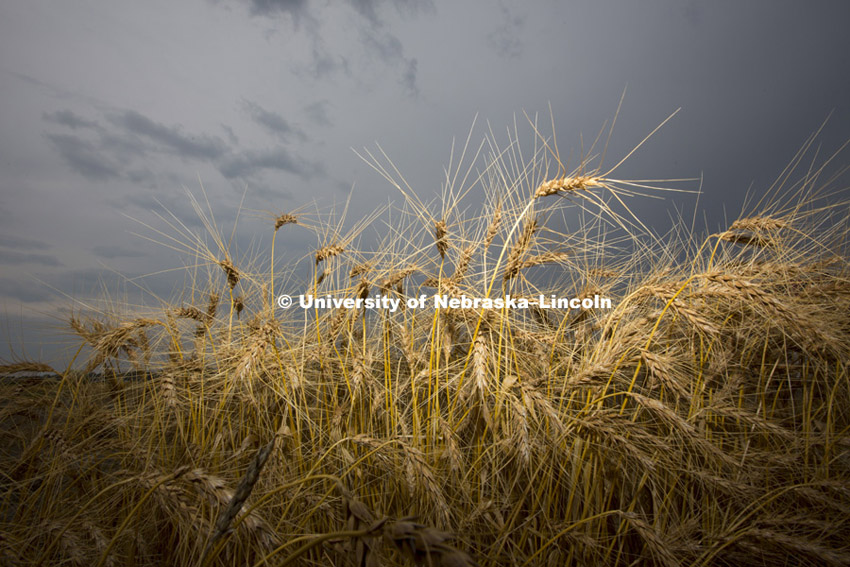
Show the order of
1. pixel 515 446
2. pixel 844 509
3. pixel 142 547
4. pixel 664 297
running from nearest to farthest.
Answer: pixel 844 509 < pixel 142 547 < pixel 515 446 < pixel 664 297

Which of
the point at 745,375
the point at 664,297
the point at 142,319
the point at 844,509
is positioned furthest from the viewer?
the point at 745,375

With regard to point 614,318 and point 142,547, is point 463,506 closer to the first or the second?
point 614,318

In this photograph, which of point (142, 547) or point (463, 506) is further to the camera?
point (463, 506)

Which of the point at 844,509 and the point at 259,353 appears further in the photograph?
the point at 259,353

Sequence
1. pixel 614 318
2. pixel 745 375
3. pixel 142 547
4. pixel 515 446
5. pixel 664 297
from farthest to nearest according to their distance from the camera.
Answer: pixel 745 375, pixel 614 318, pixel 664 297, pixel 515 446, pixel 142 547

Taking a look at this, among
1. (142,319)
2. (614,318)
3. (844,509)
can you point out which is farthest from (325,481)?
(844,509)

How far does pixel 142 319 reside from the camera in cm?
301

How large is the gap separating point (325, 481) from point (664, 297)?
6.90 ft

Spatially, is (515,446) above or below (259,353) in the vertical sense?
below

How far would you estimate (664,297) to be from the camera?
100 inches

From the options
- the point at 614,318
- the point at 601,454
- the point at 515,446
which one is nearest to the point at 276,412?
the point at 515,446

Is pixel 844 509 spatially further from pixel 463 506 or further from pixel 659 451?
pixel 463 506

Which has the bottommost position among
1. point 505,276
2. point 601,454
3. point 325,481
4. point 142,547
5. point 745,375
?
point 142,547

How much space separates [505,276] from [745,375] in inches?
86.2
